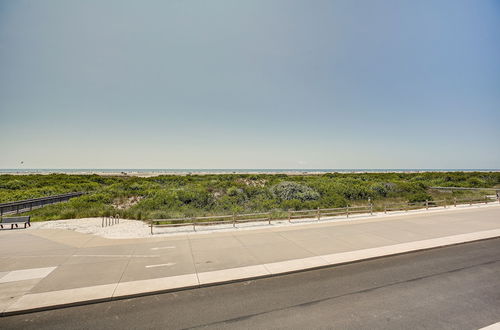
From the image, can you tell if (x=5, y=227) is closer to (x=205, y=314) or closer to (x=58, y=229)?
(x=58, y=229)

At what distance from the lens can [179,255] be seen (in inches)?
348

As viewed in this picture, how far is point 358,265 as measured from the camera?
7.92 meters

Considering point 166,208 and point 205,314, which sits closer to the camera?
point 205,314

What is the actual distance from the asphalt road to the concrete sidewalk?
52 centimetres

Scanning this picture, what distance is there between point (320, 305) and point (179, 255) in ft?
18.7

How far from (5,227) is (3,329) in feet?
45.2

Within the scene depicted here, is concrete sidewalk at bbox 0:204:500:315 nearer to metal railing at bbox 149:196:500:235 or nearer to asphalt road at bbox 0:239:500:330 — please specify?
asphalt road at bbox 0:239:500:330

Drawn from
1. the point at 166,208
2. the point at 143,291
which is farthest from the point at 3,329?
the point at 166,208

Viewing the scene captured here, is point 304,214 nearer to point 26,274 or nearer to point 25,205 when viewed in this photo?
point 26,274

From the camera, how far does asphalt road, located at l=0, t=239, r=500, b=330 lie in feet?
15.7

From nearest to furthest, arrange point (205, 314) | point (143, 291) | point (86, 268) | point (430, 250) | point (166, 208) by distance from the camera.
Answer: point (205, 314) < point (143, 291) < point (86, 268) < point (430, 250) < point (166, 208)

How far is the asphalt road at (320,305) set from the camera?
4.79m

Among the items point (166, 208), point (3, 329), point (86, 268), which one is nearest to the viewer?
point (3, 329)

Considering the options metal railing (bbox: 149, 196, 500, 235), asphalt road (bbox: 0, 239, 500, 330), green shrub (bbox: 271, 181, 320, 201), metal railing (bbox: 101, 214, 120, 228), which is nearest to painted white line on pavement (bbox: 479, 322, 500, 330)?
asphalt road (bbox: 0, 239, 500, 330)
